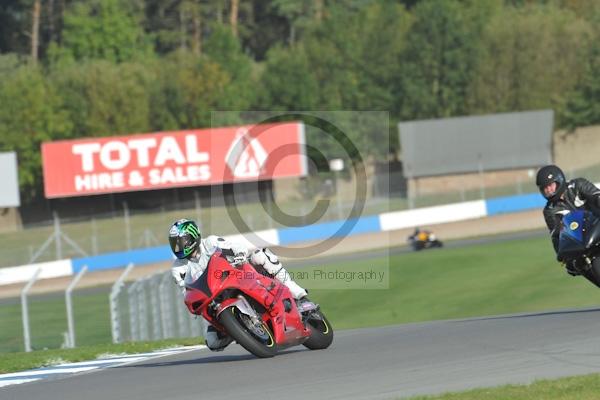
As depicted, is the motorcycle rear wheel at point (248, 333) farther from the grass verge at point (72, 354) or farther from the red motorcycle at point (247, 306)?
the grass verge at point (72, 354)

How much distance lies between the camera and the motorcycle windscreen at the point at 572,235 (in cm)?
1288

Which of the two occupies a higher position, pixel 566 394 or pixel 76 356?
pixel 566 394

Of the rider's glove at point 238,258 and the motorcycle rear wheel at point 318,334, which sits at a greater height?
the rider's glove at point 238,258

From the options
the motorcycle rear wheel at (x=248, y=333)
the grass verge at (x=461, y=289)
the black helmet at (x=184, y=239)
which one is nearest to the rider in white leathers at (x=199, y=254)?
the black helmet at (x=184, y=239)

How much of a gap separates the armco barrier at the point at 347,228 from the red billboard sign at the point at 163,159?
630 centimetres

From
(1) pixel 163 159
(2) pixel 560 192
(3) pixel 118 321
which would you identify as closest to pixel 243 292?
(2) pixel 560 192

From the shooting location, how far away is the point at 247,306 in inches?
449

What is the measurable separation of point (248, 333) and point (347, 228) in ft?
111

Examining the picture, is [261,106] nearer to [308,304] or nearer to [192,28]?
[192,28]

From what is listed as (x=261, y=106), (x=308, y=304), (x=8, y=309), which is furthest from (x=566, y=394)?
(x=261, y=106)

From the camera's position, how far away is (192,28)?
305 ft

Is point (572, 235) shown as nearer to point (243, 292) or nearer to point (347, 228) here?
point (243, 292)

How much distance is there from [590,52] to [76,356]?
6015 centimetres

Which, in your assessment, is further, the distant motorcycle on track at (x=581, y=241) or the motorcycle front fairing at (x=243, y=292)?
the distant motorcycle on track at (x=581, y=241)
